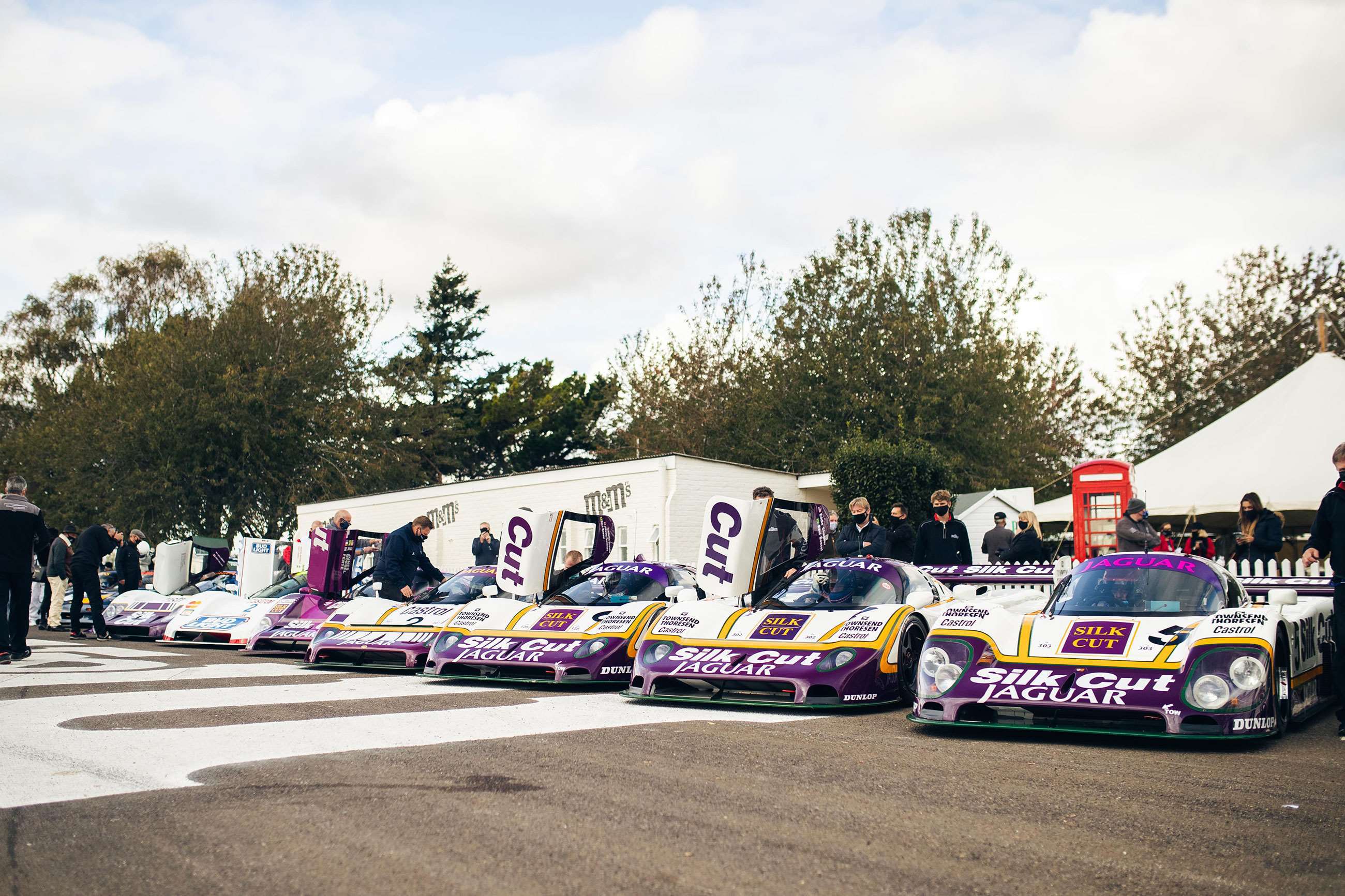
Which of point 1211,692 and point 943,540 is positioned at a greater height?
point 943,540

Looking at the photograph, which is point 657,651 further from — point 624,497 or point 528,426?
point 528,426

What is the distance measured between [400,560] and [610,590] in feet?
10.6

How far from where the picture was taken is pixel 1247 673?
255 inches

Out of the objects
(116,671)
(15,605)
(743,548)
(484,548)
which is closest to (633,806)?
(743,548)

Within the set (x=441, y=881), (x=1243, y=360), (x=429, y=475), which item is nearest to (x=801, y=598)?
(x=441, y=881)

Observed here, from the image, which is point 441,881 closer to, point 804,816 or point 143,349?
point 804,816

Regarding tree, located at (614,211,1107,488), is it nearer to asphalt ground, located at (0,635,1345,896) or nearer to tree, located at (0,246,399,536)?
tree, located at (0,246,399,536)

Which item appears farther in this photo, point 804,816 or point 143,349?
point 143,349

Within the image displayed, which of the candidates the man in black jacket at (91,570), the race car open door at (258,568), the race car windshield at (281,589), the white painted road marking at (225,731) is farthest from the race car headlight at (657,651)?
the man in black jacket at (91,570)

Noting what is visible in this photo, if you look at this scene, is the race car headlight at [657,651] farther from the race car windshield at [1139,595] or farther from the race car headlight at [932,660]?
the race car windshield at [1139,595]

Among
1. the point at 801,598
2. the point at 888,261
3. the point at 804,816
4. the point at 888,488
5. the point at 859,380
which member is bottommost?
the point at 804,816

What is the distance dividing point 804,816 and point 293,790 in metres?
2.14

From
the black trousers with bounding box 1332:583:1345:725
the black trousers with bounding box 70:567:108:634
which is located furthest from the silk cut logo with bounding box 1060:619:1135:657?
the black trousers with bounding box 70:567:108:634

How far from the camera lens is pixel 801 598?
942 cm
